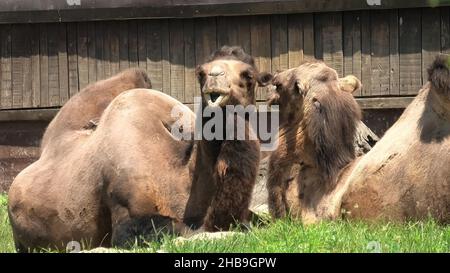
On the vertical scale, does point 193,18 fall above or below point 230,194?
above

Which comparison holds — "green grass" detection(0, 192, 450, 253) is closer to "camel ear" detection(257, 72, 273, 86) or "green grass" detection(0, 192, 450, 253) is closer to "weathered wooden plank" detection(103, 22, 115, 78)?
"camel ear" detection(257, 72, 273, 86)

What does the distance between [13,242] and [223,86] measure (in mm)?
3116

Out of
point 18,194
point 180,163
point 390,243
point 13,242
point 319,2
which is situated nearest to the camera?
point 390,243

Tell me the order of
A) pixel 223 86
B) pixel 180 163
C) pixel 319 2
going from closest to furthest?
1. pixel 223 86
2. pixel 180 163
3. pixel 319 2

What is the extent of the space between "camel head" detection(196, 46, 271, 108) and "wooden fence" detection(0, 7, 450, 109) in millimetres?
4215

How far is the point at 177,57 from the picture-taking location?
1302cm

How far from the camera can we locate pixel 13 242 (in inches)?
394

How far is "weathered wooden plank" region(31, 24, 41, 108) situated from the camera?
13.5 meters

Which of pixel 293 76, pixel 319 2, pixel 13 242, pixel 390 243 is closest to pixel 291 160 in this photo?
pixel 293 76

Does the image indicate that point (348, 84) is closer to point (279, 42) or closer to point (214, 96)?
point (214, 96)

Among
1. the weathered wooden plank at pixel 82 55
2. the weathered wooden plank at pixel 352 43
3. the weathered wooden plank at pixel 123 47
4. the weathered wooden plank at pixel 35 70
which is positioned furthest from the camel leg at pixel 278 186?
the weathered wooden plank at pixel 35 70

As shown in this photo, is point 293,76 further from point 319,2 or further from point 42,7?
point 42,7

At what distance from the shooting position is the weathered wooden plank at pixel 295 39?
41.7ft

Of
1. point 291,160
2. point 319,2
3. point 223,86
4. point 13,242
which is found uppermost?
point 319,2
